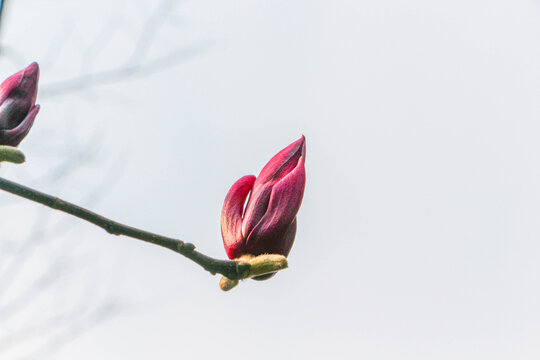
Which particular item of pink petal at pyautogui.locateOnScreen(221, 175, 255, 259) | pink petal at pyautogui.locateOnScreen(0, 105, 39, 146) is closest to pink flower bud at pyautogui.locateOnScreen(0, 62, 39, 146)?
pink petal at pyautogui.locateOnScreen(0, 105, 39, 146)

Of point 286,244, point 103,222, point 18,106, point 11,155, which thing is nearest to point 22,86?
point 18,106

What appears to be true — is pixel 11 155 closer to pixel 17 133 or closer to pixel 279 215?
pixel 17 133

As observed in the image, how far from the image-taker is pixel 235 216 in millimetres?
698

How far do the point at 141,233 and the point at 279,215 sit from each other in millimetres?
165

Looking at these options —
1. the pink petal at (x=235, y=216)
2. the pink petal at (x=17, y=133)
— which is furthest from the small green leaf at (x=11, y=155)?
the pink petal at (x=235, y=216)

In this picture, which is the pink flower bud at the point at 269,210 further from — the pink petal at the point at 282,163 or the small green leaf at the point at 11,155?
the small green leaf at the point at 11,155

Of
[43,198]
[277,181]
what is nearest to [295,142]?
[277,181]

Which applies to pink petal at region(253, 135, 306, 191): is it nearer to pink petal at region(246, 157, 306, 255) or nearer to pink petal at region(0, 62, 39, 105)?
pink petal at region(246, 157, 306, 255)

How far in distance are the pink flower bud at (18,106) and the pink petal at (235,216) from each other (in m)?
0.27

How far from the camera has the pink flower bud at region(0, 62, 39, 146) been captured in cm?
70

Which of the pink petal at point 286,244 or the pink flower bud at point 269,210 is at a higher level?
the pink flower bud at point 269,210

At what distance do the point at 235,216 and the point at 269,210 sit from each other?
0.06m

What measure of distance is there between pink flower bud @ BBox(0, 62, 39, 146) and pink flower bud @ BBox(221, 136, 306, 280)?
0.27m

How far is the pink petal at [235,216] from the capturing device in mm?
670
